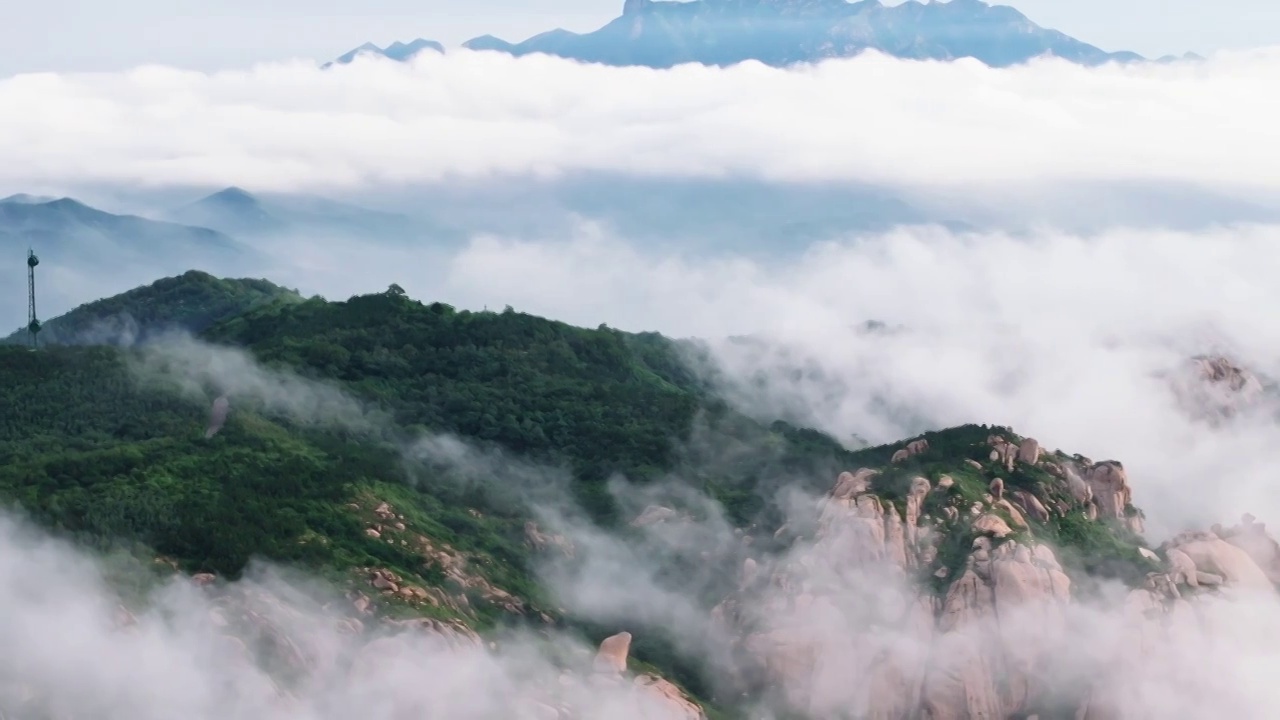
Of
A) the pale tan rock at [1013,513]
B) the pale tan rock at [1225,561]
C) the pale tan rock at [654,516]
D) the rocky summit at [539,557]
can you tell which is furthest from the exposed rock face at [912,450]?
the pale tan rock at [1225,561]

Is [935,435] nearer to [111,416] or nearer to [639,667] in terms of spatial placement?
[639,667]

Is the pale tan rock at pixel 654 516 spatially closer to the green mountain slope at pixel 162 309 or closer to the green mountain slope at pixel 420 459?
the green mountain slope at pixel 420 459

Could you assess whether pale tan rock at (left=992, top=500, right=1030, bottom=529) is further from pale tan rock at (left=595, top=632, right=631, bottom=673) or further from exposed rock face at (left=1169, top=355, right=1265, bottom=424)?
exposed rock face at (left=1169, top=355, right=1265, bottom=424)

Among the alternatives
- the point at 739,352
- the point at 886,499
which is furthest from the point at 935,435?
the point at 739,352

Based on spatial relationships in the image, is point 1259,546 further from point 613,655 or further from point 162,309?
point 162,309

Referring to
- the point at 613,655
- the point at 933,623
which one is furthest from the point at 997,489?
the point at 613,655
